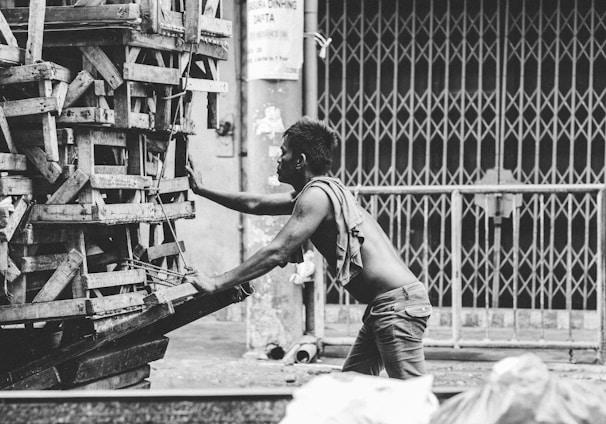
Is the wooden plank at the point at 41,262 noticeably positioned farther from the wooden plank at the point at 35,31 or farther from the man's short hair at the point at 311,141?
the man's short hair at the point at 311,141

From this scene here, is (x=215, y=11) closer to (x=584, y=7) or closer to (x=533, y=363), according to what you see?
(x=533, y=363)

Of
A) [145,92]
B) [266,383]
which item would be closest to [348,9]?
[266,383]

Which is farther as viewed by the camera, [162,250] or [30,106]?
[162,250]

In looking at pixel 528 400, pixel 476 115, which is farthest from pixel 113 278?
pixel 476 115

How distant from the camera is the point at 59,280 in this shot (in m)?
4.73

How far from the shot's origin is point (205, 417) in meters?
2.77

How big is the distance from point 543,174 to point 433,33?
158cm

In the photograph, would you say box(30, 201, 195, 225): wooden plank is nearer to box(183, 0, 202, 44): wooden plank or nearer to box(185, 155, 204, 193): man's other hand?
box(185, 155, 204, 193): man's other hand

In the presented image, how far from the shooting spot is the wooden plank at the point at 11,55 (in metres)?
4.62

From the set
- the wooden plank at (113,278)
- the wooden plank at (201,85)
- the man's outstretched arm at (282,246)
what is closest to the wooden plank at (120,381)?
the wooden plank at (113,278)

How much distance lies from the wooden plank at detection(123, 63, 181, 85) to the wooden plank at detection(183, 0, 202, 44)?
0.62 ft

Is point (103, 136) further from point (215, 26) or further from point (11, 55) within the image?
point (215, 26)

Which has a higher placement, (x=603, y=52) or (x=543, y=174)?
(x=603, y=52)

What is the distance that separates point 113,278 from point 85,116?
2.62 feet
